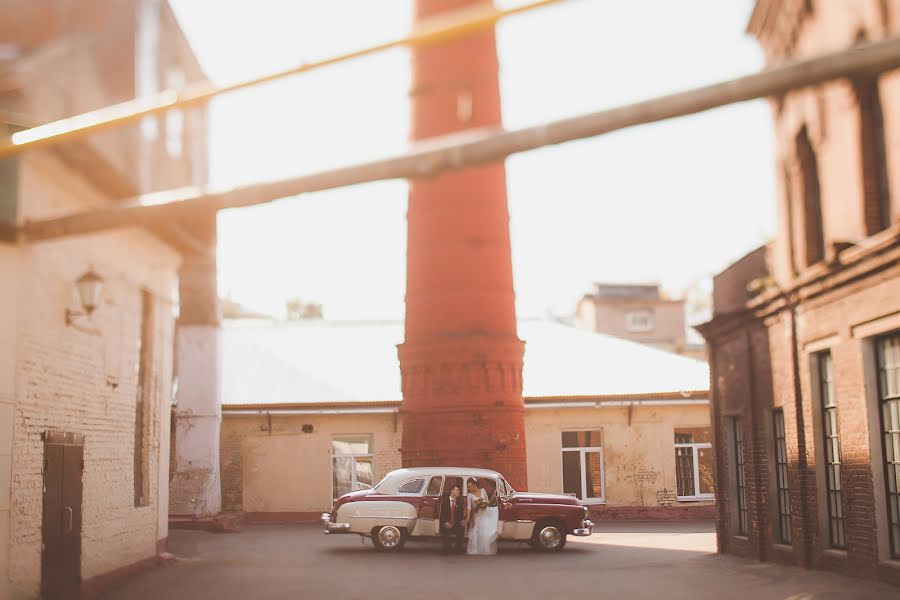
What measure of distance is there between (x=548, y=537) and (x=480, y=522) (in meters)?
1.44

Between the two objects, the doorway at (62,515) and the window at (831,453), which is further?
the window at (831,453)

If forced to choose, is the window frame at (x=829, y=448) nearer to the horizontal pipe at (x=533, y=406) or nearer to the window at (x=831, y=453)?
the window at (x=831, y=453)

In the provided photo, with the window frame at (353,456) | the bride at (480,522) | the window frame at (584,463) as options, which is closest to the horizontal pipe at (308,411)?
the window frame at (353,456)

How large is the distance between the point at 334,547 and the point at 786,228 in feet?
33.8

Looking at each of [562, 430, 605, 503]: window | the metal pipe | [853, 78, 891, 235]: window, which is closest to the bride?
[853, 78, 891, 235]: window

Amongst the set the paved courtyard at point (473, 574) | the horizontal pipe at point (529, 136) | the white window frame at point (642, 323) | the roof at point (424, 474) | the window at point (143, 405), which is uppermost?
the white window frame at point (642, 323)

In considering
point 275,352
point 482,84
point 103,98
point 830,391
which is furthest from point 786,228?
point 275,352

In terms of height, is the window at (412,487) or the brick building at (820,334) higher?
the brick building at (820,334)

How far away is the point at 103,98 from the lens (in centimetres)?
1284

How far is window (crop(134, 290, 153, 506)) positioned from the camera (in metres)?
15.5

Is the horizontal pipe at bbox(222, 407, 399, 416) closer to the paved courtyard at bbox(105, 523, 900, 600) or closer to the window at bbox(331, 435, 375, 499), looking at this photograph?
the window at bbox(331, 435, 375, 499)

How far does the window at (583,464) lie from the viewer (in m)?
28.8

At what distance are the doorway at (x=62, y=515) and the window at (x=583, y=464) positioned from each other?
1823cm

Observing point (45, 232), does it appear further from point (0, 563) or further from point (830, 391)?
point (830, 391)
